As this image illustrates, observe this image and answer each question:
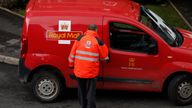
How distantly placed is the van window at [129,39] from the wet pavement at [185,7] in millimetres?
5817

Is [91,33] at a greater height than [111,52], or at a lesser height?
greater

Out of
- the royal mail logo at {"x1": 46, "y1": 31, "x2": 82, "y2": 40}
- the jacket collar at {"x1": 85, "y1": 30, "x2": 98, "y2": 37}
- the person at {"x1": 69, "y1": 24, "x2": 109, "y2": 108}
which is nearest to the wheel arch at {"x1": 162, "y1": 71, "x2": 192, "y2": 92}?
the person at {"x1": 69, "y1": 24, "x2": 109, "y2": 108}

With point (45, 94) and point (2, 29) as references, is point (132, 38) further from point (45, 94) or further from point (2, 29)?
point (2, 29)

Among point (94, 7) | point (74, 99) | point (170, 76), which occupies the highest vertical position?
point (94, 7)

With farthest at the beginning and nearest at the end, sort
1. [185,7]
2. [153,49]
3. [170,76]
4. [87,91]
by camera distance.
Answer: [185,7]
[170,76]
[153,49]
[87,91]

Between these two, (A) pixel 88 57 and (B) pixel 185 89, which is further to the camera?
(B) pixel 185 89

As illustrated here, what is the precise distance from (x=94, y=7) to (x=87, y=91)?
1.74 metres

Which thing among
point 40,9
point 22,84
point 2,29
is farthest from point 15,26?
point 40,9

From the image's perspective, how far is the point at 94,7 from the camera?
9633 millimetres

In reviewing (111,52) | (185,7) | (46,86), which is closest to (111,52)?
(111,52)

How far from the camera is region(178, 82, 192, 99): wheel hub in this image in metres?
9.40

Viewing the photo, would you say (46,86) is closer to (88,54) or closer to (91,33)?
(88,54)

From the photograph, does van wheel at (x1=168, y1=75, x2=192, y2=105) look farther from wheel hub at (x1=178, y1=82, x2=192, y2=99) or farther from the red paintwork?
the red paintwork

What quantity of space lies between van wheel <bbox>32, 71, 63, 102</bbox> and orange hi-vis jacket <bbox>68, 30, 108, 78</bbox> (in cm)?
93
